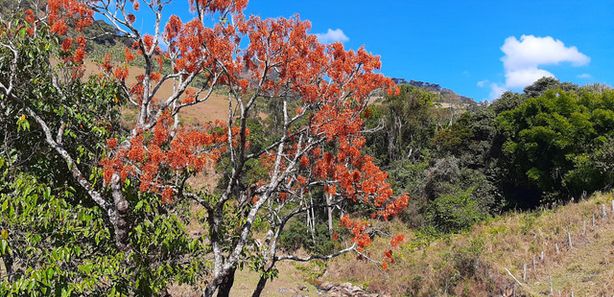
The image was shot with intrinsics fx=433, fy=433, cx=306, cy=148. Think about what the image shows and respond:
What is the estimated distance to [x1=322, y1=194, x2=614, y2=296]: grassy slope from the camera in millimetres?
13125

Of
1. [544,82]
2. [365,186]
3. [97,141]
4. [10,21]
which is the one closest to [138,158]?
[97,141]

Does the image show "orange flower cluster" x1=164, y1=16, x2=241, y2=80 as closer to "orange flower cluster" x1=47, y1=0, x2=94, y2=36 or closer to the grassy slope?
"orange flower cluster" x1=47, y1=0, x2=94, y2=36

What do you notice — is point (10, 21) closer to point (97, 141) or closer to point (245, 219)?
point (97, 141)

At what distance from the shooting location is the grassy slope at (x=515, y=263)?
13125 mm

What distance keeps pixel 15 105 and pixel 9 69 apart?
1.69ft

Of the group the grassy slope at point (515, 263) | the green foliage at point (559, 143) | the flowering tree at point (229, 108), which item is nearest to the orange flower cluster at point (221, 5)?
the flowering tree at point (229, 108)

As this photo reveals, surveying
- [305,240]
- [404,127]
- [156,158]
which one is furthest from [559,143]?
[156,158]

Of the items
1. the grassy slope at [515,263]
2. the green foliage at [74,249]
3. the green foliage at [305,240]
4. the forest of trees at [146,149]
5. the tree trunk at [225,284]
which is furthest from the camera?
the green foliage at [305,240]

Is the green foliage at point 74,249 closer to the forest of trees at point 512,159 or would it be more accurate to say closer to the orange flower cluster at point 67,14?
the orange flower cluster at point 67,14

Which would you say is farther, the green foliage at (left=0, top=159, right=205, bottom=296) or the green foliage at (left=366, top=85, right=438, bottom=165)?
the green foliage at (left=366, top=85, right=438, bottom=165)

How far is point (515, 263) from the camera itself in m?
15.0

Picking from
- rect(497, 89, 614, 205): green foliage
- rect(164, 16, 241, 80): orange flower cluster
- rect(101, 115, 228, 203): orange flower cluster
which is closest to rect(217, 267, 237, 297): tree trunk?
rect(101, 115, 228, 203): orange flower cluster

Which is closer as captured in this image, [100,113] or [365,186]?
[100,113]

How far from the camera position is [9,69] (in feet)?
19.0
